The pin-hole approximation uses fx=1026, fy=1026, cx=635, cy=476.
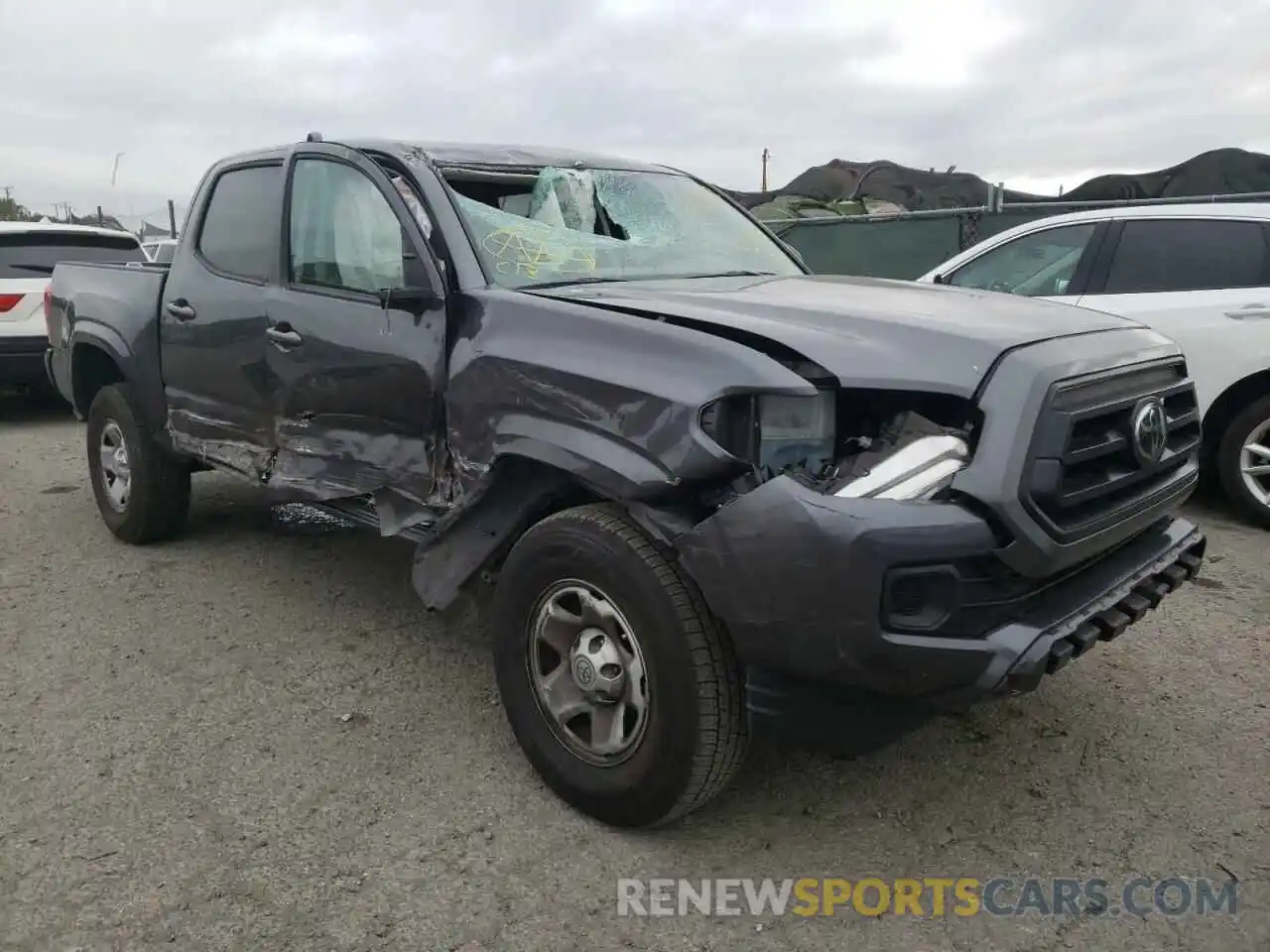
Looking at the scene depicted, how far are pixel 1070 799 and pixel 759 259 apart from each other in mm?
2233

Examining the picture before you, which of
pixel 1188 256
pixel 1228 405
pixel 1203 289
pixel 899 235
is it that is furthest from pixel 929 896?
pixel 899 235

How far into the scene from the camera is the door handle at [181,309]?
14.8ft

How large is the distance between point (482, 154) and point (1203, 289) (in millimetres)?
4092

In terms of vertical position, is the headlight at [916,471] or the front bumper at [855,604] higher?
the headlight at [916,471]

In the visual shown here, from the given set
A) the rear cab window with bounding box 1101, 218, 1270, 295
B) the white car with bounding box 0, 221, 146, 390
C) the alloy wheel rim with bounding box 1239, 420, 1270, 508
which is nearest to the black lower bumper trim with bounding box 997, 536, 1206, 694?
the alloy wheel rim with bounding box 1239, 420, 1270, 508

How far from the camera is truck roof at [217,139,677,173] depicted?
3.67 meters

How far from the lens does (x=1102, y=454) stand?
103 inches

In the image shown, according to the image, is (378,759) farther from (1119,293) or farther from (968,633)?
(1119,293)

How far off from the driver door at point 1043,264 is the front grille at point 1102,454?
3.15m

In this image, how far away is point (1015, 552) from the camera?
235cm

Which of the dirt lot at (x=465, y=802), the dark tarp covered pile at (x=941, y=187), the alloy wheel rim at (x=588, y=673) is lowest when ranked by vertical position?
the dirt lot at (x=465, y=802)

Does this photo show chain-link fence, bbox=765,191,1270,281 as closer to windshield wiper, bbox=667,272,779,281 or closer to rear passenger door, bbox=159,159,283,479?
windshield wiper, bbox=667,272,779,281

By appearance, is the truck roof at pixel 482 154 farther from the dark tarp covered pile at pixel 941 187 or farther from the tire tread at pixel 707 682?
the dark tarp covered pile at pixel 941 187

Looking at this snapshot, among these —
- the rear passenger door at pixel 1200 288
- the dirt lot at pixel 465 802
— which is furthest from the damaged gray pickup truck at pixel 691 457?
the rear passenger door at pixel 1200 288
